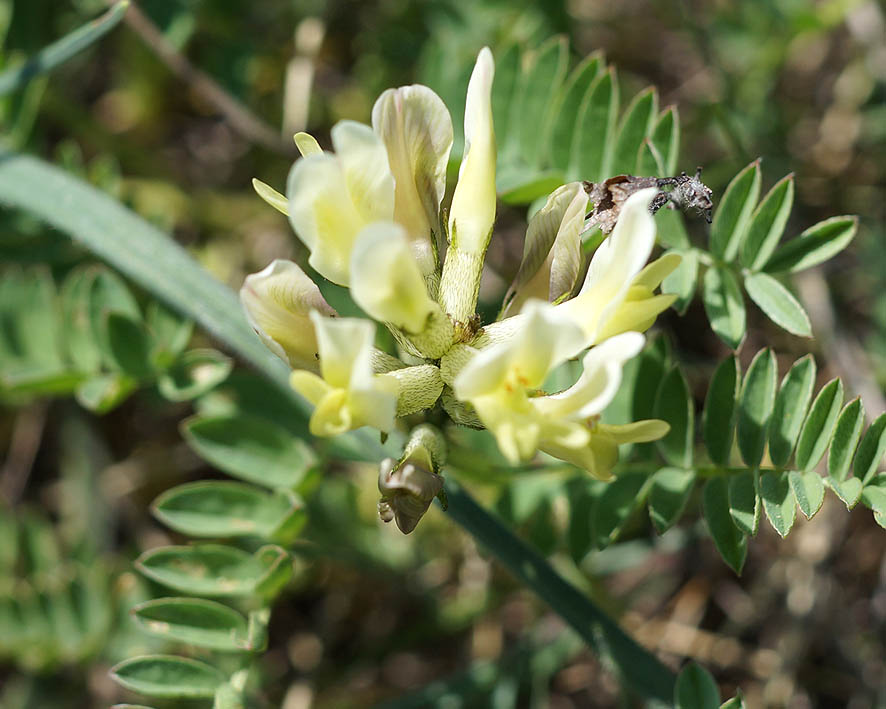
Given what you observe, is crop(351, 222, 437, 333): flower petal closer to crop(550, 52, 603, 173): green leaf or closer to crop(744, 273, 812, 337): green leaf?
crop(744, 273, 812, 337): green leaf

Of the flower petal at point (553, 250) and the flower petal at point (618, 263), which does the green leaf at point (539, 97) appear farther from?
the flower petal at point (618, 263)

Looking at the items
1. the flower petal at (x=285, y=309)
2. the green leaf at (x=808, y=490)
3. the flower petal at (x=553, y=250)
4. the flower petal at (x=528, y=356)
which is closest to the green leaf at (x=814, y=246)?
the green leaf at (x=808, y=490)

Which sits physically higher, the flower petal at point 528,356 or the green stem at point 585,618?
the flower petal at point 528,356

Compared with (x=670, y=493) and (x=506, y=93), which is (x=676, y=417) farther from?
(x=506, y=93)

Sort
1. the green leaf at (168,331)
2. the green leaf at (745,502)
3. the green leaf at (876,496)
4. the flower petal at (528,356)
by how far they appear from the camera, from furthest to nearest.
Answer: the green leaf at (168,331) → the green leaf at (745,502) → the green leaf at (876,496) → the flower petal at (528,356)

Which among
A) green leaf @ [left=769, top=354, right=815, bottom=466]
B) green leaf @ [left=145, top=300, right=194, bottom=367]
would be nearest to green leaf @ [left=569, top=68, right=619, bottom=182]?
green leaf @ [left=769, top=354, right=815, bottom=466]

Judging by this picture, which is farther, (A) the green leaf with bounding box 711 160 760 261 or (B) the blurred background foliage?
(B) the blurred background foliage
